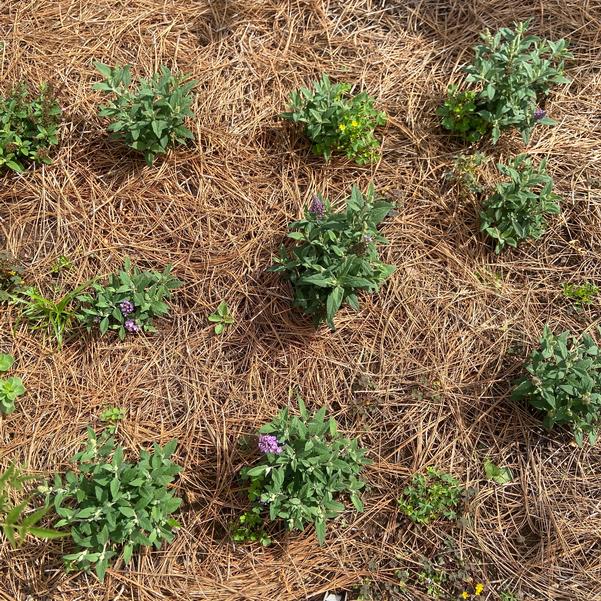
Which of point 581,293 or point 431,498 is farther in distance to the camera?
point 581,293

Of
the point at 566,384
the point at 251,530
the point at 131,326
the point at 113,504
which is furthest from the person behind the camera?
the point at 131,326

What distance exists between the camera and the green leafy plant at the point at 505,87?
10.7ft

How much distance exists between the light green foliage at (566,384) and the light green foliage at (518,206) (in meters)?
0.62

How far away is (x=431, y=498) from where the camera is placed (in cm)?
310

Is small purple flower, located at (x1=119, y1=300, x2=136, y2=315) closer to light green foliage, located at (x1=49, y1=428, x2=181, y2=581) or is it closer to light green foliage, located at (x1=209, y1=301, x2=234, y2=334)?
light green foliage, located at (x1=209, y1=301, x2=234, y2=334)

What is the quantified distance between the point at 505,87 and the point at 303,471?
98.1 inches

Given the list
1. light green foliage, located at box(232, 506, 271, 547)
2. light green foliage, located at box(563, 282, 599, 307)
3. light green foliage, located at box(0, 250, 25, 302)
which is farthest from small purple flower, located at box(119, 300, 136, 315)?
light green foliage, located at box(563, 282, 599, 307)

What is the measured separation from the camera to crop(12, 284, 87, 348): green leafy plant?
3.22 metres

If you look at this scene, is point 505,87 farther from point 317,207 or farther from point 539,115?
point 317,207

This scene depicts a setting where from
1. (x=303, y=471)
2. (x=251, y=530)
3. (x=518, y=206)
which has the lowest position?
(x=251, y=530)

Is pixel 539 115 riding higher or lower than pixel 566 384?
higher

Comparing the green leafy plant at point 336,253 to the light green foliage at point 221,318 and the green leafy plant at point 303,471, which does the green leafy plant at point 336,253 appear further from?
the green leafy plant at point 303,471

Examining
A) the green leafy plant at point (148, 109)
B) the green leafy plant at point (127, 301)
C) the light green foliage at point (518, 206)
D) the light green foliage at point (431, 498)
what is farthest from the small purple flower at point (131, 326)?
the light green foliage at point (518, 206)

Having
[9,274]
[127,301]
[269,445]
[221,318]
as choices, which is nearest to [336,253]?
[221,318]
